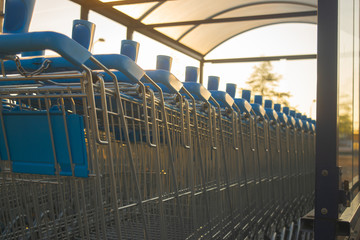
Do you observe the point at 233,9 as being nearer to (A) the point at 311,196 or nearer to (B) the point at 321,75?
(A) the point at 311,196

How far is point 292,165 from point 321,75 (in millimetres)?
3499

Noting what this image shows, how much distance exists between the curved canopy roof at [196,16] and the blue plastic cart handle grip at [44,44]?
6.34 metres

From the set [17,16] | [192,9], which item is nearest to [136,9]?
[192,9]

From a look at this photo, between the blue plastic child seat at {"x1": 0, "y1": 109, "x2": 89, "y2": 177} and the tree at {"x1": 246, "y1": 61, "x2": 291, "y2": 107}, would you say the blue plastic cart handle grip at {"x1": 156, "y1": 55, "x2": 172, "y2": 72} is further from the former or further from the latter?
the tree at {"x1": 246, "y1": 61, "x2": 291, "y2": 107}

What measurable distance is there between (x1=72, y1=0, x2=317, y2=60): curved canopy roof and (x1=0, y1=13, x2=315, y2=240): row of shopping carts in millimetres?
4632

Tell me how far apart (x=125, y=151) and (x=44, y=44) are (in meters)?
1.86

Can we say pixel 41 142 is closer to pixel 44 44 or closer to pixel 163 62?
pixel 44 44

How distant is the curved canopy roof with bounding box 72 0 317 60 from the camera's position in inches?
349

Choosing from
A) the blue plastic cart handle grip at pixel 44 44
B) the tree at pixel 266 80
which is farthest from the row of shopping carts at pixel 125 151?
the tree at pixel 266 80

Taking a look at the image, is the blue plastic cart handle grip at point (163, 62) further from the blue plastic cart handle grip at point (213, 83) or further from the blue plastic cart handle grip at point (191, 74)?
the blue plastic cart handle grip at point (213, 83)

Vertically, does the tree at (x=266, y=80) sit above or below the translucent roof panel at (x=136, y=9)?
above

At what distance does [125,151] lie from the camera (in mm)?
3311

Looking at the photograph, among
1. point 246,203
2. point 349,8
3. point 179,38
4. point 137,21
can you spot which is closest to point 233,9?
point 179,38

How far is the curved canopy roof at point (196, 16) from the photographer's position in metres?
8.87
